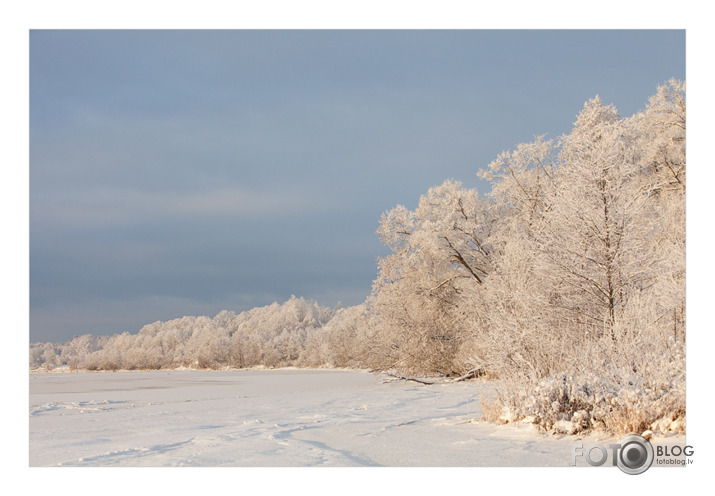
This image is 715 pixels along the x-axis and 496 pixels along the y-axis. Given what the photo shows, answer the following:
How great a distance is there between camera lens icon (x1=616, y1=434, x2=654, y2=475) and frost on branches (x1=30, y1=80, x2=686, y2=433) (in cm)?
68

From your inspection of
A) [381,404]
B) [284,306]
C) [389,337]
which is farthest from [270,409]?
[284,306]

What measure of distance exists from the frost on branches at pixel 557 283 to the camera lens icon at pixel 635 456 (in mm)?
676

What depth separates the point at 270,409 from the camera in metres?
11.8

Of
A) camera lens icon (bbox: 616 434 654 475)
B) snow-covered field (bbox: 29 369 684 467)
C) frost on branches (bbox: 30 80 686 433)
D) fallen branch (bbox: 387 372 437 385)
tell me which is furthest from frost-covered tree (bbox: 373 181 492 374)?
camera lens icon (bbox: 616 434 654 475)

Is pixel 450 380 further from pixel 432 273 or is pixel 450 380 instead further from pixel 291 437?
pixel 291 437

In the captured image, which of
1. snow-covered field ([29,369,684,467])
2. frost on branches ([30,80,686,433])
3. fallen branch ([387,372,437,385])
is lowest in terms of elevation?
fallen branch ([387,372,437,385])

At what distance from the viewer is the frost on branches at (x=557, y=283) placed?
746cm

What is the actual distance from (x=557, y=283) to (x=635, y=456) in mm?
6009

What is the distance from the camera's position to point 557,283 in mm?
11406

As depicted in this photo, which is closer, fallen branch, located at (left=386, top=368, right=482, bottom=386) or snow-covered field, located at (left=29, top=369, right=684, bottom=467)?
snow-covered field, located at (left=29, top=369, right=684, bottom=467)

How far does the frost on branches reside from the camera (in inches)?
294

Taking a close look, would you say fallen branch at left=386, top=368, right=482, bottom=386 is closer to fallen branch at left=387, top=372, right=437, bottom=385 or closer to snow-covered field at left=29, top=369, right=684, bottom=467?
fallen branch at left=387, top=372, right=437, bottom=385
